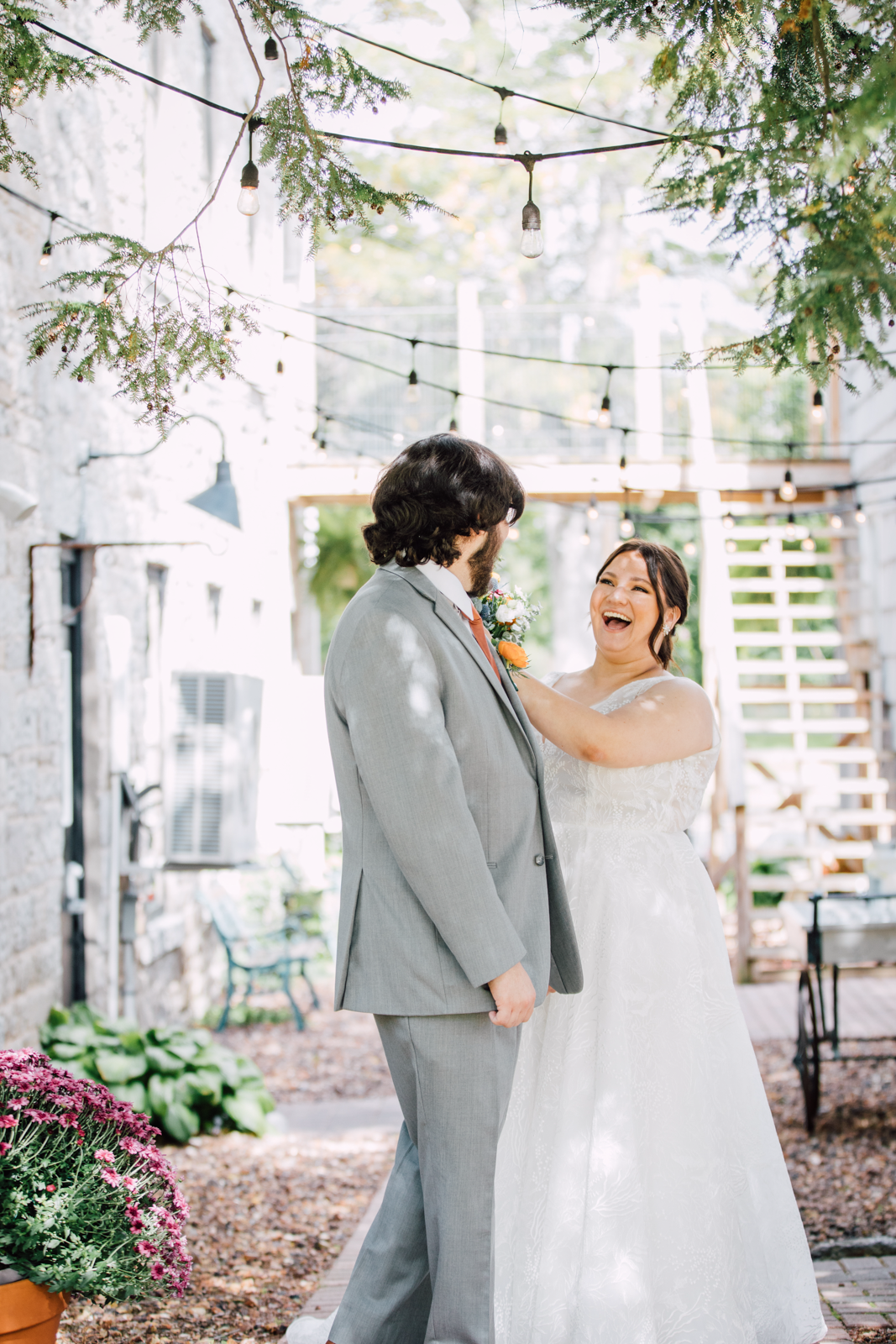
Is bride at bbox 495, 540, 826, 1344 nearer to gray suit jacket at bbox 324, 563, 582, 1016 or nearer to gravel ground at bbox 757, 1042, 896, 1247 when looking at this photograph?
gray suit jacket at bbox 324, 563, 582, 1016

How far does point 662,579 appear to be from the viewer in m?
3.07

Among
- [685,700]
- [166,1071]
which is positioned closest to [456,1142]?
[685,700]

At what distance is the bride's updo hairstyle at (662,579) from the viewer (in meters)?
3.06

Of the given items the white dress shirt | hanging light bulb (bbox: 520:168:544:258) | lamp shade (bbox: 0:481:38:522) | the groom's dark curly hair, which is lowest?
the white dress shirt

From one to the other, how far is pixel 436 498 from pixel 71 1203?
61.6 inches

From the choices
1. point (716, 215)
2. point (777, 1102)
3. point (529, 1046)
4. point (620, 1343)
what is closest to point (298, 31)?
point (716, 215)

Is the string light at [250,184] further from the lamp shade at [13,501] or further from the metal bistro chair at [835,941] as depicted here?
the metal bistro chair at [835,941]

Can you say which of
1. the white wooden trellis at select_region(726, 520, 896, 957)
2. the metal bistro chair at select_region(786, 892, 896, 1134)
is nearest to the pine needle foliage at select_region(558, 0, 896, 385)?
the metal bistro chair at select_region(786, 892, 896, 1134)

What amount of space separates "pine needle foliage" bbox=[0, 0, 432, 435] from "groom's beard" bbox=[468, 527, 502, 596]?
81cm

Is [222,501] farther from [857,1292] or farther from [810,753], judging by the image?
[810,753]

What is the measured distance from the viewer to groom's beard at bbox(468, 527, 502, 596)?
2.43 m

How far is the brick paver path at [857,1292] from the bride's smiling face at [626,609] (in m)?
1.70

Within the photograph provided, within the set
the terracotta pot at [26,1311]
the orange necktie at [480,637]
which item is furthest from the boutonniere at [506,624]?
the terracotta pot at [26,1311]

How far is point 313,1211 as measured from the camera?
4.39 meters
